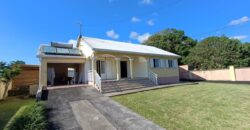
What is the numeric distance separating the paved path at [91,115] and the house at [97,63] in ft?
9.20

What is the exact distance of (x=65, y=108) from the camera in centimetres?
789

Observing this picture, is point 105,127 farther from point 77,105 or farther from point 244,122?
point 244,122

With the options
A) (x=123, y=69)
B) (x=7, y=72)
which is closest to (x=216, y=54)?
(x=123, y=69)

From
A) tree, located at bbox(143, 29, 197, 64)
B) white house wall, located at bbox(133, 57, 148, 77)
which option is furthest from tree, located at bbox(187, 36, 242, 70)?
white house wall, located at bbox(133, 57, 148, 77)

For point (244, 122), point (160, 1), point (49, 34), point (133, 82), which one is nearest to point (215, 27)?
point (160, 1)

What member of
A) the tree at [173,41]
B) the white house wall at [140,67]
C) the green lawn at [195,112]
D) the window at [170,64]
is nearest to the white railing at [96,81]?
the green lawn at [195,112]

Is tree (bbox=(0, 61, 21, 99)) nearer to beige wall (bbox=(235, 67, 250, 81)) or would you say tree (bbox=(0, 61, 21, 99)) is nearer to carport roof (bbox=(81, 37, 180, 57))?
carport roof (bbox=(81, 37, 180, 57))

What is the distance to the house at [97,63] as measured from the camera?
1328cm

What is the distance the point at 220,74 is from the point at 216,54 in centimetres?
737

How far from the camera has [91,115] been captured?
6.95 meters

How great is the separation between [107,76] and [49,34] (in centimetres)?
1113

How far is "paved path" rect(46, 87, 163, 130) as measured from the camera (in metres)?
5.90

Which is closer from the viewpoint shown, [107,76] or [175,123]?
[175,123]

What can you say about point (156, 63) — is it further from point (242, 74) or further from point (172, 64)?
point (242, 74)
